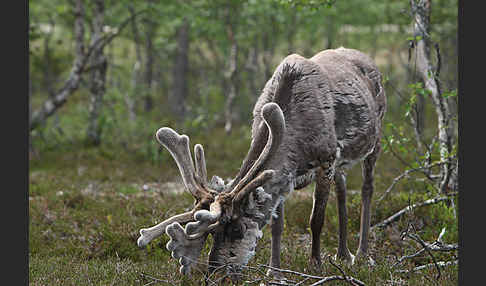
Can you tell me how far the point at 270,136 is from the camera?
4707 millimetres

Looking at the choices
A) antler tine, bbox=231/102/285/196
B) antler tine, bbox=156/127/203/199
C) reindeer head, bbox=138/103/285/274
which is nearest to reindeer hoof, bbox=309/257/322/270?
reindeer head, bbox=138/103/285/274

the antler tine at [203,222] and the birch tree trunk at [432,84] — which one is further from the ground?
the birch tree trunk at [432,84]

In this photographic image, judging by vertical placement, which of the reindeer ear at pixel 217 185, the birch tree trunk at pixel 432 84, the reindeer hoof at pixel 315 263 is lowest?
the reindeer hoof at pixel 315 263

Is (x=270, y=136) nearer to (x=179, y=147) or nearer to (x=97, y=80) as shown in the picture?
(x=179, y=147)

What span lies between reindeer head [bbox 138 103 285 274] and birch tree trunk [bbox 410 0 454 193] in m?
3.55

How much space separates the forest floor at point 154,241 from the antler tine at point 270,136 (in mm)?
746

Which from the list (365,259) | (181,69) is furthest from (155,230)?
(181,69)

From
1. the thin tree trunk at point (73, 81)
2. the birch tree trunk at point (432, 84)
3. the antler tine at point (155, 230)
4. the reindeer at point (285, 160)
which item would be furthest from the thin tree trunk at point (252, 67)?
the antler tine at point (155, 230)

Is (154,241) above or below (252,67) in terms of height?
below

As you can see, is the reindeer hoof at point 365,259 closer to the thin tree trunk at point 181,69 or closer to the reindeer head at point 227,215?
the reindeer head at point 227,215

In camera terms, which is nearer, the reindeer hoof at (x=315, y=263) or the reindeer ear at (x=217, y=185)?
the reindeer ear at (x=217, y=185)

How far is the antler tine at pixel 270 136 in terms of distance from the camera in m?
4.50

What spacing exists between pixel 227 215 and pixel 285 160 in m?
0.79

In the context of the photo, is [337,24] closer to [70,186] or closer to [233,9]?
[233,9]
